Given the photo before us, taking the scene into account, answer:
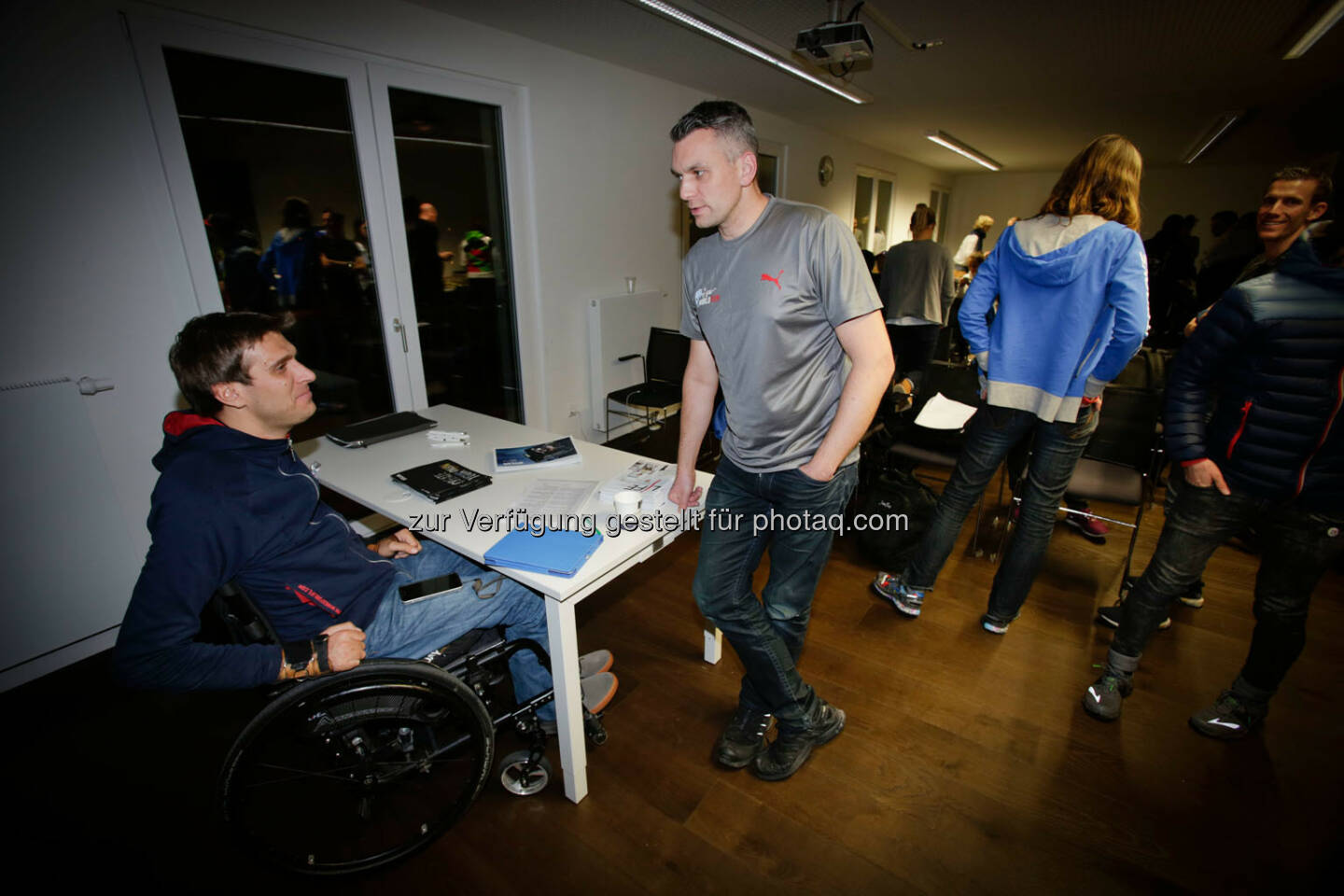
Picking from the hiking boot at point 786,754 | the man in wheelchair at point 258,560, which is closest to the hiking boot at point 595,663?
the man in wheelchair at point 258,560

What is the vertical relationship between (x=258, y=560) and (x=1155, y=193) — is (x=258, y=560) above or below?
below

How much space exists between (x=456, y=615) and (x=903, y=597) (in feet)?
5.97

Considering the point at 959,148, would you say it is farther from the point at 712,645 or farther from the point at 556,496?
the point at 556,496

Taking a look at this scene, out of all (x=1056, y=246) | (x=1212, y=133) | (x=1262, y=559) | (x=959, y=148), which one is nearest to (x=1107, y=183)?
(x=1056, y=246)

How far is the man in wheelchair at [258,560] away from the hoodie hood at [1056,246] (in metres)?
1.81

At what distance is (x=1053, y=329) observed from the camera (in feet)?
5.87

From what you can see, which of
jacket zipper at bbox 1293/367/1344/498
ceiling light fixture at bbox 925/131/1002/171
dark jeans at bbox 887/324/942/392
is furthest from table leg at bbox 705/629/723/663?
ceiling light fixture at bbox 925/131/1002/171

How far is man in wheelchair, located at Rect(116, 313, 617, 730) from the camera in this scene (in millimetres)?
1063

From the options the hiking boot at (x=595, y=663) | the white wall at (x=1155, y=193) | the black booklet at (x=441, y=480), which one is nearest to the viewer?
the black booklet at (x=441, y=480)

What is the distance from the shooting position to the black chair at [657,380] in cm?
392

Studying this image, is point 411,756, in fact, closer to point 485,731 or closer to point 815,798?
point 485,731

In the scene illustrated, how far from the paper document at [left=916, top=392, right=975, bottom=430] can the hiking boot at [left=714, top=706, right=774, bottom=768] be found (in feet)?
5.42

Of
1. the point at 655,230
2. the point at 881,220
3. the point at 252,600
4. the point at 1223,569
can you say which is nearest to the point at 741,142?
the point at 252,600

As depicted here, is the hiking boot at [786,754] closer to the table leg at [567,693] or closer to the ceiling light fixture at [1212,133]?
the table leg at [567,693]
